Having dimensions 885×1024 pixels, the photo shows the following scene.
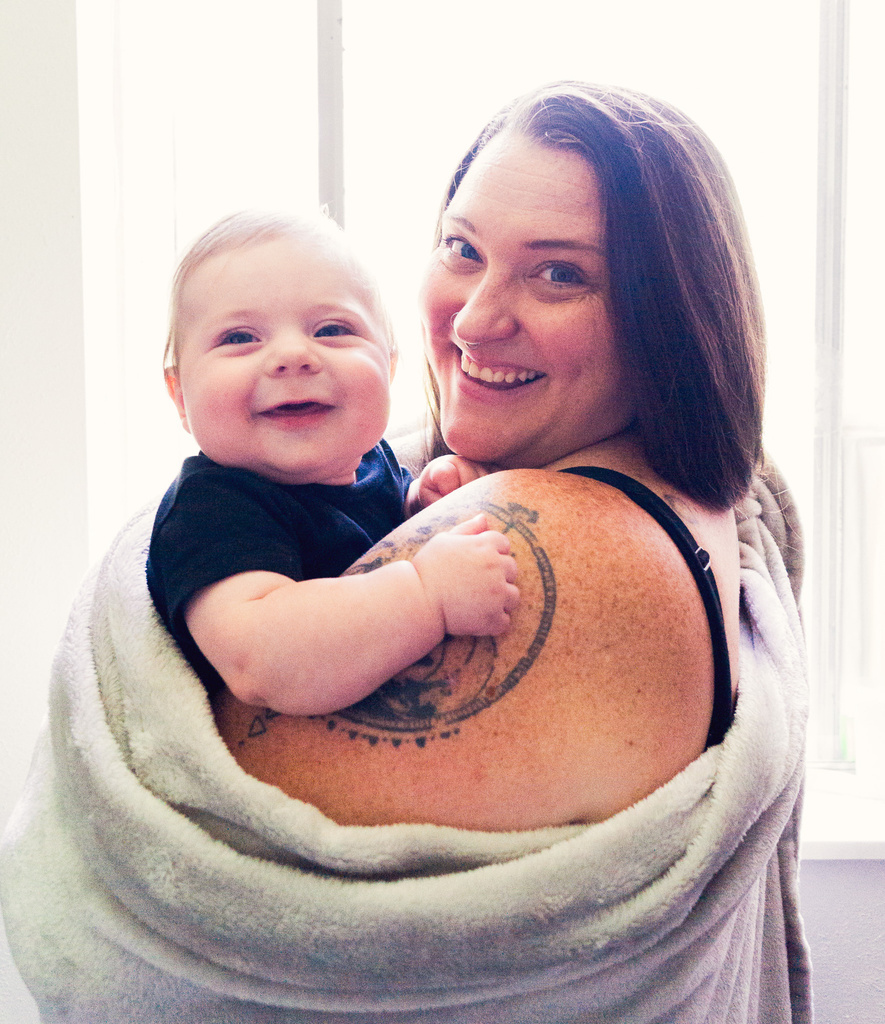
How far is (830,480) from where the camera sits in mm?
1738

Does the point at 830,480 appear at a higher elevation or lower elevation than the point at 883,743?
higher

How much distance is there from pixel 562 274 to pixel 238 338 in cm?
37

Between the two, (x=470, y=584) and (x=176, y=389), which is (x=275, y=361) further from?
(x=470, y=584)

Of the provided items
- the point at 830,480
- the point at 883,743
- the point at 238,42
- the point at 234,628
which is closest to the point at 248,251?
the point at 234,628

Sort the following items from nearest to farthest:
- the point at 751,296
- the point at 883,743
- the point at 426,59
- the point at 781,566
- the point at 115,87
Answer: the point at 751,296
the point at 781,566
the point at 115,87
the point at 883,743
the point at 426,59

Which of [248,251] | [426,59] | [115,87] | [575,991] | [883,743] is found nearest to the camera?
[575,991]

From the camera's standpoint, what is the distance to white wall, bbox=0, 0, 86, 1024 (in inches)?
48.7

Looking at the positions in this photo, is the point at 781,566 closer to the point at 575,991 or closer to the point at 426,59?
the point at 575,991

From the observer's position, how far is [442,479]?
93 centimetres

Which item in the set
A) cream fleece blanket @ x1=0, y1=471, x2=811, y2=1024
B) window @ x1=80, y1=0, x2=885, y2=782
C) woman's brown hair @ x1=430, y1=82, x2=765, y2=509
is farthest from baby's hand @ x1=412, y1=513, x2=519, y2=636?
window @ x1=80, y1=0, x2=885, y2=782

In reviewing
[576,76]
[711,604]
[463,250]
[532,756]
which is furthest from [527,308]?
[576,76]

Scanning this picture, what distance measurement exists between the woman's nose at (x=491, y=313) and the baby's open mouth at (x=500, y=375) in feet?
0.16

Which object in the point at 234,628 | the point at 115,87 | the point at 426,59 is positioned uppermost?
the point at 426,59

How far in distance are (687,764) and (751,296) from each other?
570 mm
